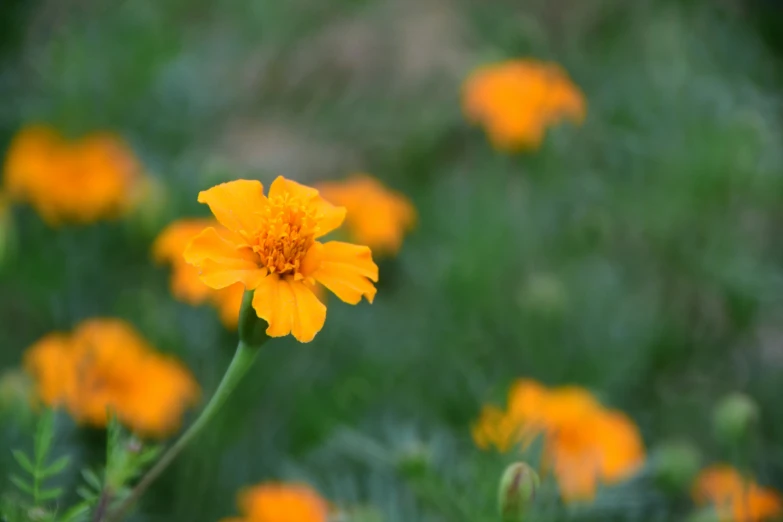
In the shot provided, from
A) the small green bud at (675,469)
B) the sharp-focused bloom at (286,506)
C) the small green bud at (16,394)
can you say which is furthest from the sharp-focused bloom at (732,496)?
the small green bud at (16,394)

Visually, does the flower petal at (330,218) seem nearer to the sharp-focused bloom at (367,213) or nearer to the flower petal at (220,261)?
the flower petal at (220,261)

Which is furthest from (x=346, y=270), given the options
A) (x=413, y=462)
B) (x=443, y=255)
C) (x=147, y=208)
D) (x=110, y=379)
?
(x=443, y=255)

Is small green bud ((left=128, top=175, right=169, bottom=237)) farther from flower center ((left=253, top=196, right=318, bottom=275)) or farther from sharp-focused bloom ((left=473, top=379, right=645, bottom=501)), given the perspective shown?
flower center ((left=253, top=196, right=318, bottom=275))

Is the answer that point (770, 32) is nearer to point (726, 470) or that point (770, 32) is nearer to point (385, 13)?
point (385, 13)

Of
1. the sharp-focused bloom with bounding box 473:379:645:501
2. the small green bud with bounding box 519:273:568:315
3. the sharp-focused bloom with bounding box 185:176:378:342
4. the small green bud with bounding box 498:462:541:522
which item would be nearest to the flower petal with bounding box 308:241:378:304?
the sharp-focused bloom with bounding box 185:176:378:342

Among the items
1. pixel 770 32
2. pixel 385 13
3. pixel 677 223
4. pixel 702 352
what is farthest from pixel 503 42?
pixel 702 352

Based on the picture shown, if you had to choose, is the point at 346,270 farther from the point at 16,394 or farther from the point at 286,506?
the point at 16,394
